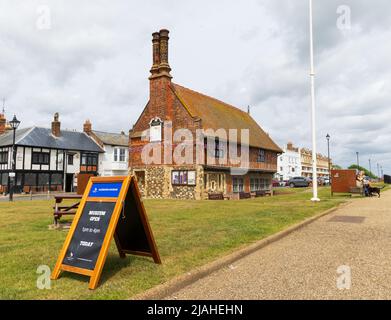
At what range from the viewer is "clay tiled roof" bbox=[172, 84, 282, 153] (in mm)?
29233

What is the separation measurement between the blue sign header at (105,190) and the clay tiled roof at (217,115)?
22102mm

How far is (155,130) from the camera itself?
29.9m

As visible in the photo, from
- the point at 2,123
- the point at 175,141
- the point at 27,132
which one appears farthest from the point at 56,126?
the point at 175,141

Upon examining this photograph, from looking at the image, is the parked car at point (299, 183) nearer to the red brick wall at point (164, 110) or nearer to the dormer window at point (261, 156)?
the dormer window at point (261, 156)

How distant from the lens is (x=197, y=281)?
5508mm

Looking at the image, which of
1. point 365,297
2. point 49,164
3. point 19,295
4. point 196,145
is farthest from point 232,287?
point 49,164

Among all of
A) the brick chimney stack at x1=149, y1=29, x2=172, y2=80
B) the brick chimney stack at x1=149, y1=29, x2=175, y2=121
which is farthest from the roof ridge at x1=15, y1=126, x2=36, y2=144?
the brick chimney stack at x1=149, y1=29, x2=172, y2=80

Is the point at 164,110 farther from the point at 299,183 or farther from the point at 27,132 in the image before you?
the point at 299,183

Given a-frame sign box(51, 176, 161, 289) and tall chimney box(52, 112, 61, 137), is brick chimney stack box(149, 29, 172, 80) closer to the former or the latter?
tall chimney box(52, 112, 61, 137)

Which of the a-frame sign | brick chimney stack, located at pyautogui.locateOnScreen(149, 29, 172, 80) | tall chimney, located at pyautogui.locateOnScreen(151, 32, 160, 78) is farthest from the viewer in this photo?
tall chimney, located at pyautogui.locateOnScreen(151, 32, 160, 78)

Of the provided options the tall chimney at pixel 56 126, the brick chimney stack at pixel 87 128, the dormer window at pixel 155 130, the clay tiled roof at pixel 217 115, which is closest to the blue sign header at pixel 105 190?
the clay tiled roof at pixel 217 115

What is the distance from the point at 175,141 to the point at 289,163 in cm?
8203

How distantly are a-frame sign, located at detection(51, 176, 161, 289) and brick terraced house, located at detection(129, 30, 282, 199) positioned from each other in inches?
821
